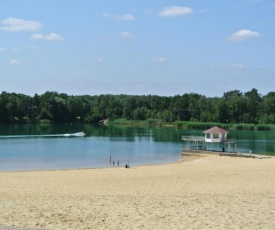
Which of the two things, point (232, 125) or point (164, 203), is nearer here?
point (164, 203)

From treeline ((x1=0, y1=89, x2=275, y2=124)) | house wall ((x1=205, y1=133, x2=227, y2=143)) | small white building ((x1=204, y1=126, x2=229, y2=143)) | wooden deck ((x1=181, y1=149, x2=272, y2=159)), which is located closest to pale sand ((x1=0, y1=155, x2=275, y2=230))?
wooden deck ((x1=181, y1=149, x2=272, y2=159))

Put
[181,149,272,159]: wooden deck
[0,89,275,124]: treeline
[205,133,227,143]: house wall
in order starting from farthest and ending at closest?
[0,89,275,124]: treeline
[205,133,227,143]: house wall
[181,149,272,159]: wooden deck

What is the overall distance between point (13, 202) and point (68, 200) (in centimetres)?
242

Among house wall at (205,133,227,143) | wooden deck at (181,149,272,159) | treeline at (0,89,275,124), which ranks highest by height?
treeline at (0,89,275,124)

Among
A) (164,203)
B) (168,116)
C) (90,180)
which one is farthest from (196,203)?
(168,116)

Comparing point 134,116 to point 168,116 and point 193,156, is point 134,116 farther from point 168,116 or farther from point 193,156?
point 193,156

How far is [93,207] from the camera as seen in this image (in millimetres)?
18031

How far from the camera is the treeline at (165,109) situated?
15988cm

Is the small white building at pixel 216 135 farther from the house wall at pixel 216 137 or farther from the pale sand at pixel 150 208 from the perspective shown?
the pale sand at pixel 150 208

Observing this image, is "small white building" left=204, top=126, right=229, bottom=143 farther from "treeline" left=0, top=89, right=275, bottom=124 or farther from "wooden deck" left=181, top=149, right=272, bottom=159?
"treeline" left=0, top=89, right=275, bottom=124

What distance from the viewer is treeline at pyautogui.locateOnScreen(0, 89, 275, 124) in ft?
525

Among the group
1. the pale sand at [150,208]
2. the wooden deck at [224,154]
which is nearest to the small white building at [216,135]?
the wooden deck at [224,154]

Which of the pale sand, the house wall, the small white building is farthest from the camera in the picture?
the house wall

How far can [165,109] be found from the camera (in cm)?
19138
